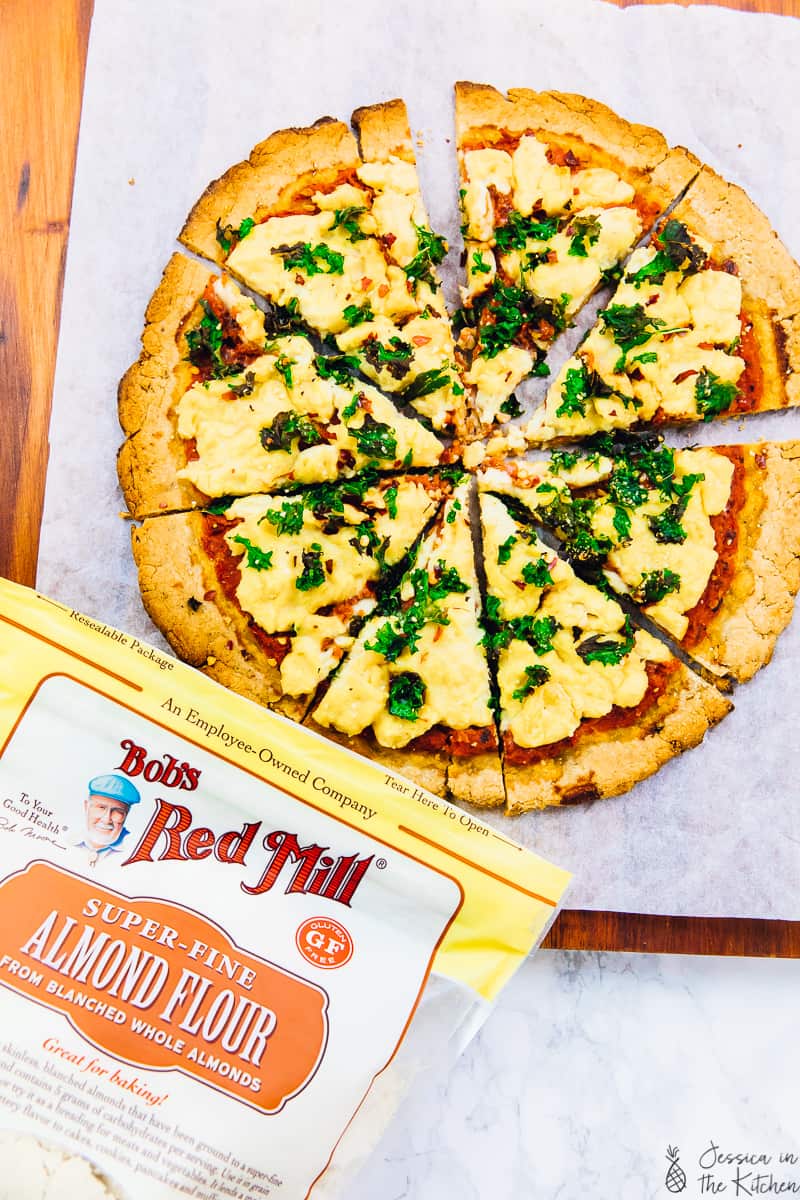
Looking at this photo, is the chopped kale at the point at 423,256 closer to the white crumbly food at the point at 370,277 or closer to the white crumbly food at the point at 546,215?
the white crumbly food at the point at 370,277

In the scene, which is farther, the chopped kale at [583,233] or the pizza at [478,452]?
the chopped kale at [583,233]

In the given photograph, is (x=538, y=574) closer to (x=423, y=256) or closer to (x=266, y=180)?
(x=423, y=256)

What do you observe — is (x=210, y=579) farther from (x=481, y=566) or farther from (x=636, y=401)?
(x=636, y=401)

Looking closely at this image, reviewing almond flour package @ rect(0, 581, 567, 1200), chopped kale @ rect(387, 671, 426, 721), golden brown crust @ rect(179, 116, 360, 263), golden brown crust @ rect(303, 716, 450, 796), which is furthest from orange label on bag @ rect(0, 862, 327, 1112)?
golden brown crust @ rect(179, 116, 360, 263)

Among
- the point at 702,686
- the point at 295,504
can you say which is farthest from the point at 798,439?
the point at 295,504

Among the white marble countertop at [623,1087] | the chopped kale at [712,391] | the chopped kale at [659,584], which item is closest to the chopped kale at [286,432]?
the chopped kale at [659,584]

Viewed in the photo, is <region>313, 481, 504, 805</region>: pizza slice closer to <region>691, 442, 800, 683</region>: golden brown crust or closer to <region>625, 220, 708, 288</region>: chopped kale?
<region>691, 442, 800, 683</region>: golden brown crust

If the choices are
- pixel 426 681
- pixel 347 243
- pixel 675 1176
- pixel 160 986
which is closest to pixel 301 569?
pixel 426 681
